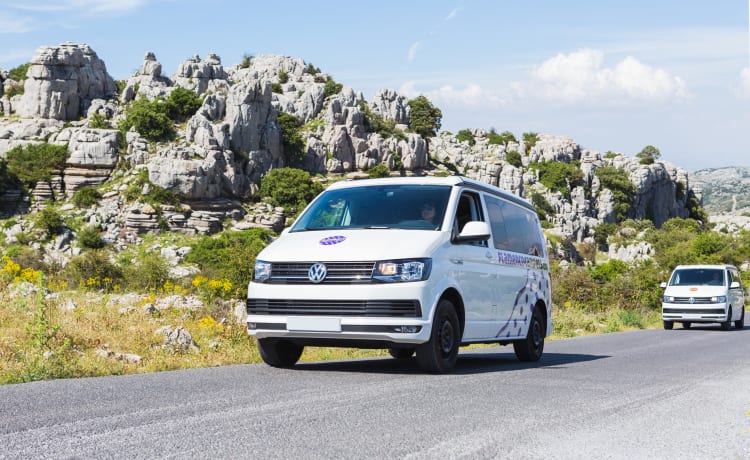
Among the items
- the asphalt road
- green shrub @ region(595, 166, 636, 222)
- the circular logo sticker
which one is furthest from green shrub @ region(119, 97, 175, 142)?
the circular logo sticker

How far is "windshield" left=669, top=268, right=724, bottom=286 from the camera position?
25250 mm

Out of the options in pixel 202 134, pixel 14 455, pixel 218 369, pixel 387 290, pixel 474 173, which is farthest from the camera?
pixel 474 173

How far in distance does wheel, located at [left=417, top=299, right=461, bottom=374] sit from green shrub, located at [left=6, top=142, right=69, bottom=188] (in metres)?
93.7

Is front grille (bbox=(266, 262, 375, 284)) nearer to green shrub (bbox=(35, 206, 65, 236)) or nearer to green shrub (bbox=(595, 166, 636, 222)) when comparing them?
green shrub (bbox=(35, 206, 65, 236))

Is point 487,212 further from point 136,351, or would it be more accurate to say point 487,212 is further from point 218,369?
point 136,351

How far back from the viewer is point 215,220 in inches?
3553

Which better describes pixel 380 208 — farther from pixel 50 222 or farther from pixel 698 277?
pixel 50 222

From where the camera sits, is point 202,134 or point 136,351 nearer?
point 136,351

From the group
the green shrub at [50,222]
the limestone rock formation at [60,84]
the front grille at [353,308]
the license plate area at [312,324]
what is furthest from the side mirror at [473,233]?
the limestone rock formation at [60,84]

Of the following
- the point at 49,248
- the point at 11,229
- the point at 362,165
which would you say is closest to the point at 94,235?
the point at 49,248

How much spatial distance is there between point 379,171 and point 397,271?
105175 mm

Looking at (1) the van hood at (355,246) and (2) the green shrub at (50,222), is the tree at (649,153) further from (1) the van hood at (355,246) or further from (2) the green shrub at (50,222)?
(1) the van hood at (355,246)

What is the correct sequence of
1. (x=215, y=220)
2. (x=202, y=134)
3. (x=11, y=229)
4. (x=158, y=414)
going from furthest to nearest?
1. (x=202, y=134)
2. (x=215, y=220)
3. (x=11, y=229)
4. (x=158, y=414)

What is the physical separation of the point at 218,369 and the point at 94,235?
250 feet
